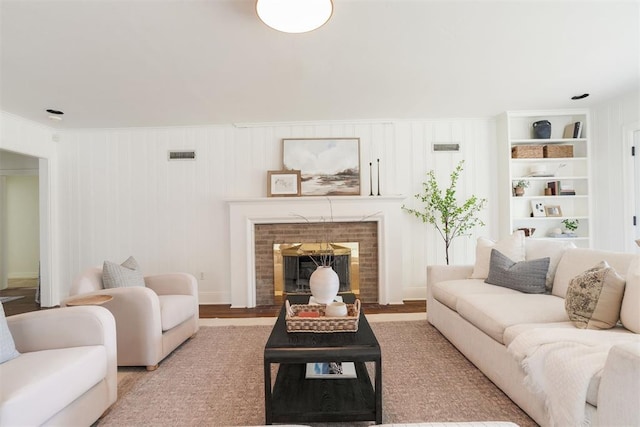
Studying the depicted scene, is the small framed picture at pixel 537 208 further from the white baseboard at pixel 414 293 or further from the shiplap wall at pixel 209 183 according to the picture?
the white baseboard at pixel 414 293

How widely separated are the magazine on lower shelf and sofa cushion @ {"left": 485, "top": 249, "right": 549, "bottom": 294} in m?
1.59

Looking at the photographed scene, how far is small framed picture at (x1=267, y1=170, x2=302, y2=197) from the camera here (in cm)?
421

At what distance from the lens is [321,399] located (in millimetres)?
1666

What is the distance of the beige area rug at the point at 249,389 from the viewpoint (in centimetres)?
177

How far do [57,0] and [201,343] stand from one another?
2.70m

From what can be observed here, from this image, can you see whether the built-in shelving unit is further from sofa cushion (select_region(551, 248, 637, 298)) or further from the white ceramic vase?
the white ceramic vase

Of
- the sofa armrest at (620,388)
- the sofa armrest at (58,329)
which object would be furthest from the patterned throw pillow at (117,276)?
the sofa armrest at (620,388)

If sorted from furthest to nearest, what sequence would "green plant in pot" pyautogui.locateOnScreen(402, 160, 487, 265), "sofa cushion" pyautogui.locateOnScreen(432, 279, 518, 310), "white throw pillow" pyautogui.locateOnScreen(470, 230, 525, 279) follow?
"green plant in pot" pyautogui.locateOnScreen(402, 160, 487, 265), "white throw pillow" pyautogui.locateOnScreen(470, 230, 525, 279), "sofa cushion" pyautogui.locateOnScreen(432, 279, 518, 310)

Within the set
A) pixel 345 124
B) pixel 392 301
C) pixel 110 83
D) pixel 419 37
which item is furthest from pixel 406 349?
pixel 110 83

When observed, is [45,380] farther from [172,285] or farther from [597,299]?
[597,299]

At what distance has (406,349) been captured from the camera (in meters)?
2.63

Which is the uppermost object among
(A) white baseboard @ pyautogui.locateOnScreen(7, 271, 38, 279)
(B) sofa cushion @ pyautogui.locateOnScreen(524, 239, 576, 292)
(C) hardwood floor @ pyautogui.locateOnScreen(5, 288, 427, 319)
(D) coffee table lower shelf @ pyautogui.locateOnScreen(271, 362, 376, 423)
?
(B) sofa cushion @ pyautogui.locateOnScreen(524, 239, 576, 292)

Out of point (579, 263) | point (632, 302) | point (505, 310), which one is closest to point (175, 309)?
point (505, 310)

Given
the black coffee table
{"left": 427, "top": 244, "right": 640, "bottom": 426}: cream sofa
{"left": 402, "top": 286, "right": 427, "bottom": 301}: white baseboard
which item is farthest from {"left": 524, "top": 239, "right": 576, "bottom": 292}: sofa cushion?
the black coffee table
